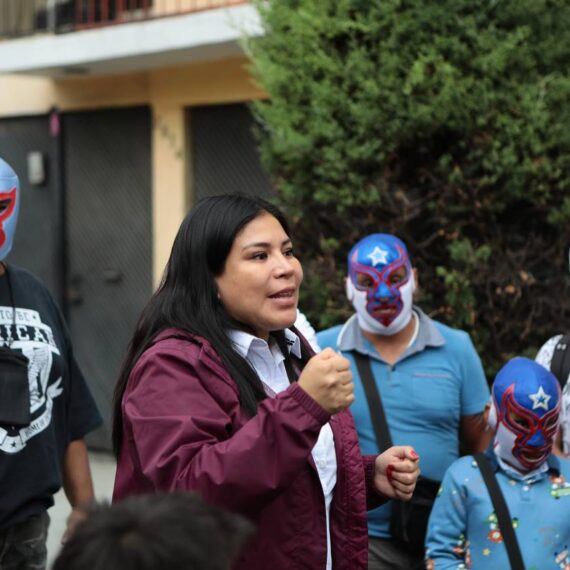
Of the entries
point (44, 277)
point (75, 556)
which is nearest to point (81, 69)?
point (44, 277)

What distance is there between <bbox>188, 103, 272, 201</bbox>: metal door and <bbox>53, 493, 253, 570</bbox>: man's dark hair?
689cm

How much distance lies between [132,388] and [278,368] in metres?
0.41

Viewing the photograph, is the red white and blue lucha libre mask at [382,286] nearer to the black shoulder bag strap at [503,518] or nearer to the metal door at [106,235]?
the black shoulder bag strap at [503,518]

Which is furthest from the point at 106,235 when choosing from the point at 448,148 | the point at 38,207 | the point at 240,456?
the point at 240,456

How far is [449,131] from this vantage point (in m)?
5.33

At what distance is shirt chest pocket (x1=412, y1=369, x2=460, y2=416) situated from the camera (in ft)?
13.7

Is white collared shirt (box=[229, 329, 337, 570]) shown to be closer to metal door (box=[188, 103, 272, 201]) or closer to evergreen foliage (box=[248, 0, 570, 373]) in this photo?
evergreen foliage (box=[248, 0, 570, 373])

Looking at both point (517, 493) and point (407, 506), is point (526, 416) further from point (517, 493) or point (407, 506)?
point (407, 506)

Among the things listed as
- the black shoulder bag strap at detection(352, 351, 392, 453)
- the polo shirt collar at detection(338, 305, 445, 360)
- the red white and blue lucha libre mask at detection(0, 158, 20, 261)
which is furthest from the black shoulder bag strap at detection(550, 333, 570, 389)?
the red white and blue lucha libre mask at detection(0, 158, 20, 261)

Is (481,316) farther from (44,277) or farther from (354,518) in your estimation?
(44,277)

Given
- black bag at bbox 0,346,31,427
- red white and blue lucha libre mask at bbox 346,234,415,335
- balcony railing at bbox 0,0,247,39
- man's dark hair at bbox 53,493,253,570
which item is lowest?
black bag at bbox 0,346,31,427

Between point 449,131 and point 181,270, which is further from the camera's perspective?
point 449,131

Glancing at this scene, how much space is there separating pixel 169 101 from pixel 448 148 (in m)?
4.24

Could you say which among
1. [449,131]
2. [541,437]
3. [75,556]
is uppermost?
[449,131]
